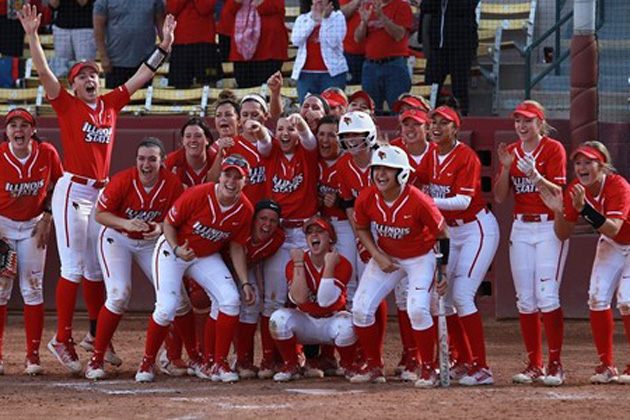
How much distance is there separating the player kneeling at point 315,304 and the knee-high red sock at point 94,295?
4.72 ft

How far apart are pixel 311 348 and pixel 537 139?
7.42 feet

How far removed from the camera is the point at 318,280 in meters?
9.17

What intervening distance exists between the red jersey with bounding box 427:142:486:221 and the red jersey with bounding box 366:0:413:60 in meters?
3.54

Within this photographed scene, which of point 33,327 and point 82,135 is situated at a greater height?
point 82,135

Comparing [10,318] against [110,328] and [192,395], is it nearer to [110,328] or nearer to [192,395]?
[110,328]

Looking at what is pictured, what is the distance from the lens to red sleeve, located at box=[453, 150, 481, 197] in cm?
900

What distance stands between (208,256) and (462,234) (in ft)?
5.68

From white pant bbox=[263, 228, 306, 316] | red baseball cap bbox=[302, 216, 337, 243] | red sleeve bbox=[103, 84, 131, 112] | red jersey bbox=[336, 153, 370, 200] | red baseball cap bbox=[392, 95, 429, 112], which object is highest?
red sleeve bbox=[103, 84, 131, 112]

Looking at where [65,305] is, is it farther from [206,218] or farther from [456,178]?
[456,178]

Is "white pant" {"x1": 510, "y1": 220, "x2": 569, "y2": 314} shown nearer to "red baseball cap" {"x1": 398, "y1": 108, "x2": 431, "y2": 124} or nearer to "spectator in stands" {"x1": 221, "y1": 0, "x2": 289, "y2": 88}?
"red baseball cap" {"x1": 398, "y1": 108, "x2": 431, "y2": 124}

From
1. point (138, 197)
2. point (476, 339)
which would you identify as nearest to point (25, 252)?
point (138, 197)

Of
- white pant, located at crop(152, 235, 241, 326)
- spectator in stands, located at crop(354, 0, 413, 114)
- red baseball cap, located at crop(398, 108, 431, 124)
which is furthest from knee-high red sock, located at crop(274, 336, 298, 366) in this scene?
spectator in stands, located at crop(354, 0, 413, 114)

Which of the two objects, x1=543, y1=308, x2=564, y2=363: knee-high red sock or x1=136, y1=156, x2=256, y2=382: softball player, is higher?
x1=136, y1=156, x2=256, y2=382: softball player

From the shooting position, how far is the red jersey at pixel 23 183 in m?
9.61
